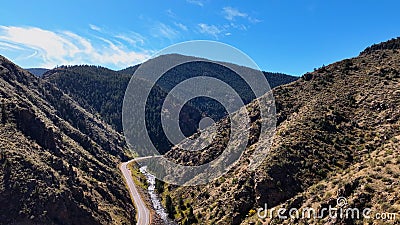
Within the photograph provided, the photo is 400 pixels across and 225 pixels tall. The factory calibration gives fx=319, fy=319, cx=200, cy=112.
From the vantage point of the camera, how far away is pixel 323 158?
5378 centimetres

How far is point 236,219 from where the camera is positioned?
50438mm

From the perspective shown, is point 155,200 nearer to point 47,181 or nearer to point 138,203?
point 138,203

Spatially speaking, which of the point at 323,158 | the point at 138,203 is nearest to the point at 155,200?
the point at 138,203

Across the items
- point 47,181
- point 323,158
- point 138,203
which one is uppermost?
point 323,158

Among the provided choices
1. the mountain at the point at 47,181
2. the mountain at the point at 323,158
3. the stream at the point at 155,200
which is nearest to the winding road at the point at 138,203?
the mountain at the point at 47,181

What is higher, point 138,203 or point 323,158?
point 323,158

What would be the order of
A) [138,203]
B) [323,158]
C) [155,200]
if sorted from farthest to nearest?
[155,200] → [138,203] → [323,158]

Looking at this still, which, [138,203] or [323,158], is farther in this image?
[138,203]

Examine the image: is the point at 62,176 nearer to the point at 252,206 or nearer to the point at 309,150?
the point at 252,206

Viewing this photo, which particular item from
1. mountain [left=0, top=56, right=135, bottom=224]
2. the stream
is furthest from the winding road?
the stream

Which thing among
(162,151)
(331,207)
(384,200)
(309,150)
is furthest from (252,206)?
(162,151)

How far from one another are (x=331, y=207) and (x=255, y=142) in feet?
124

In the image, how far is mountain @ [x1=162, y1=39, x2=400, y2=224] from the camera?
35594 millimetres

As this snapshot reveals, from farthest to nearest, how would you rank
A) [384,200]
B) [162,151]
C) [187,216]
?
[162,151], [187,216], [384,200]
